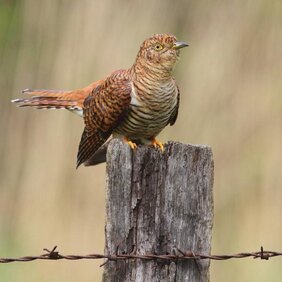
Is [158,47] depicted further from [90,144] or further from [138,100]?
[90,144]

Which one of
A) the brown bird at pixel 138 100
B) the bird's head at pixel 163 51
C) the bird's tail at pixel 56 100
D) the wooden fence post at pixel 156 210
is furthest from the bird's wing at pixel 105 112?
the wooden fence post at pixel 156 210

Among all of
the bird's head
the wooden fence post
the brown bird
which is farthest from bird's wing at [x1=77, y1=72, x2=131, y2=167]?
the wooden fence post

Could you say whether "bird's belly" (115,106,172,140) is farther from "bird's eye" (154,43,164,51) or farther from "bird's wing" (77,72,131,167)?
"bird's eye" (154,43,164,51)

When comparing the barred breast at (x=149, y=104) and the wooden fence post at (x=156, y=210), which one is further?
the barred breast at (x=149, y=104)

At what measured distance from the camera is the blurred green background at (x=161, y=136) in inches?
210

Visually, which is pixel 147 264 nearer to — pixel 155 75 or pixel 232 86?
pixel 155 75

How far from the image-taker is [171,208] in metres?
2.64

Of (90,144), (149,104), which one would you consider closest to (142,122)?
(149,104)

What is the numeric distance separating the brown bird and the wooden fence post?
1.23 meters

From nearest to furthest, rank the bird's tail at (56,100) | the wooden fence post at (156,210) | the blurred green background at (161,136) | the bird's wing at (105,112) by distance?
the wooden fence post at (156,210) < the bird's wing at (105,112) < the bird's tail at (56,100) < the blurred green background at (161,136)

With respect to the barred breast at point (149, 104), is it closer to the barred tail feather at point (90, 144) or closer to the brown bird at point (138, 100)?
the brown bird at point (138, 100)

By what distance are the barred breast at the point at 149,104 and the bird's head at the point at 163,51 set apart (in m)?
0.09

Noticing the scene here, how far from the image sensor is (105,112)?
4000mm

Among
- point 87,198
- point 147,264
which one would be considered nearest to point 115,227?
point 147,264
